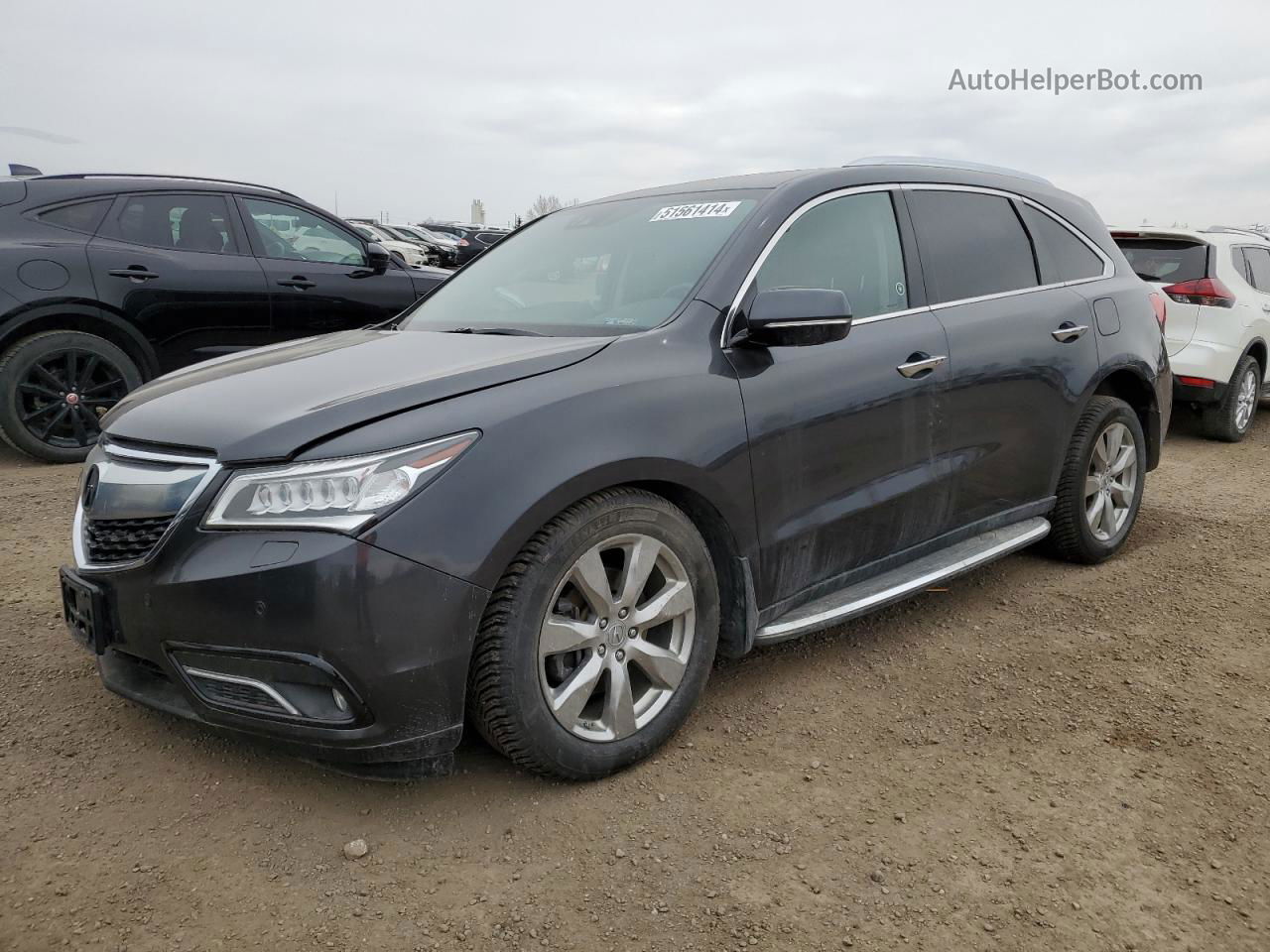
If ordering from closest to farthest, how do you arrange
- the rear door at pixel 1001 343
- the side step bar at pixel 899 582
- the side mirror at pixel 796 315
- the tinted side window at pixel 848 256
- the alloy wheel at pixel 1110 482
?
the side mirror at pixel 796 315, the side step bar at pixel 899 582, the tinted side window at pixel 848 256, the rear door at pixel 1001 343, the alloy wheel at pixel 1110 482

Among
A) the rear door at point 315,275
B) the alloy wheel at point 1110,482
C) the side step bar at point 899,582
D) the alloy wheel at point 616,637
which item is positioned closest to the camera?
the alloy wheel at point 616,637

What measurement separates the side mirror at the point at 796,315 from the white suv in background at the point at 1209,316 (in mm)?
5757

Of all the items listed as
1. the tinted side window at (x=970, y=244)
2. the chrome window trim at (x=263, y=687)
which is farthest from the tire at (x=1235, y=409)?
the chrome window trim at (x=263, y=687)

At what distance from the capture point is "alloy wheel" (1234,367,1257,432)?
7.76m

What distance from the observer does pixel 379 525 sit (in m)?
2.22

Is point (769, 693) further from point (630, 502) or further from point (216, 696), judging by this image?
point (216, 696)

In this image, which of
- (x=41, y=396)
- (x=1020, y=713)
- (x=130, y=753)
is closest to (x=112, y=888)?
(x=130, y=753)

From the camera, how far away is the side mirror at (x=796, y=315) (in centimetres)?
282

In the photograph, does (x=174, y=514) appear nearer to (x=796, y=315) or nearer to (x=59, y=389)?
(x=796, y=315)

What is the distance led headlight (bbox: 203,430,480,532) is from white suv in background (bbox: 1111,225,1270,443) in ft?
22.7

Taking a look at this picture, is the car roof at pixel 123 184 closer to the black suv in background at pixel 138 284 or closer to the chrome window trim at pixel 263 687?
the black suv in background at pixel 138 284

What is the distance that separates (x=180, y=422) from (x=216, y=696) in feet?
2.27

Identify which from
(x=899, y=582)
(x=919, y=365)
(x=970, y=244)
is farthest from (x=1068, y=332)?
(x=899, y=582)

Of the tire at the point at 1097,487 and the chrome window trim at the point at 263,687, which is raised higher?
the chrome window trim at the point at 263,687
